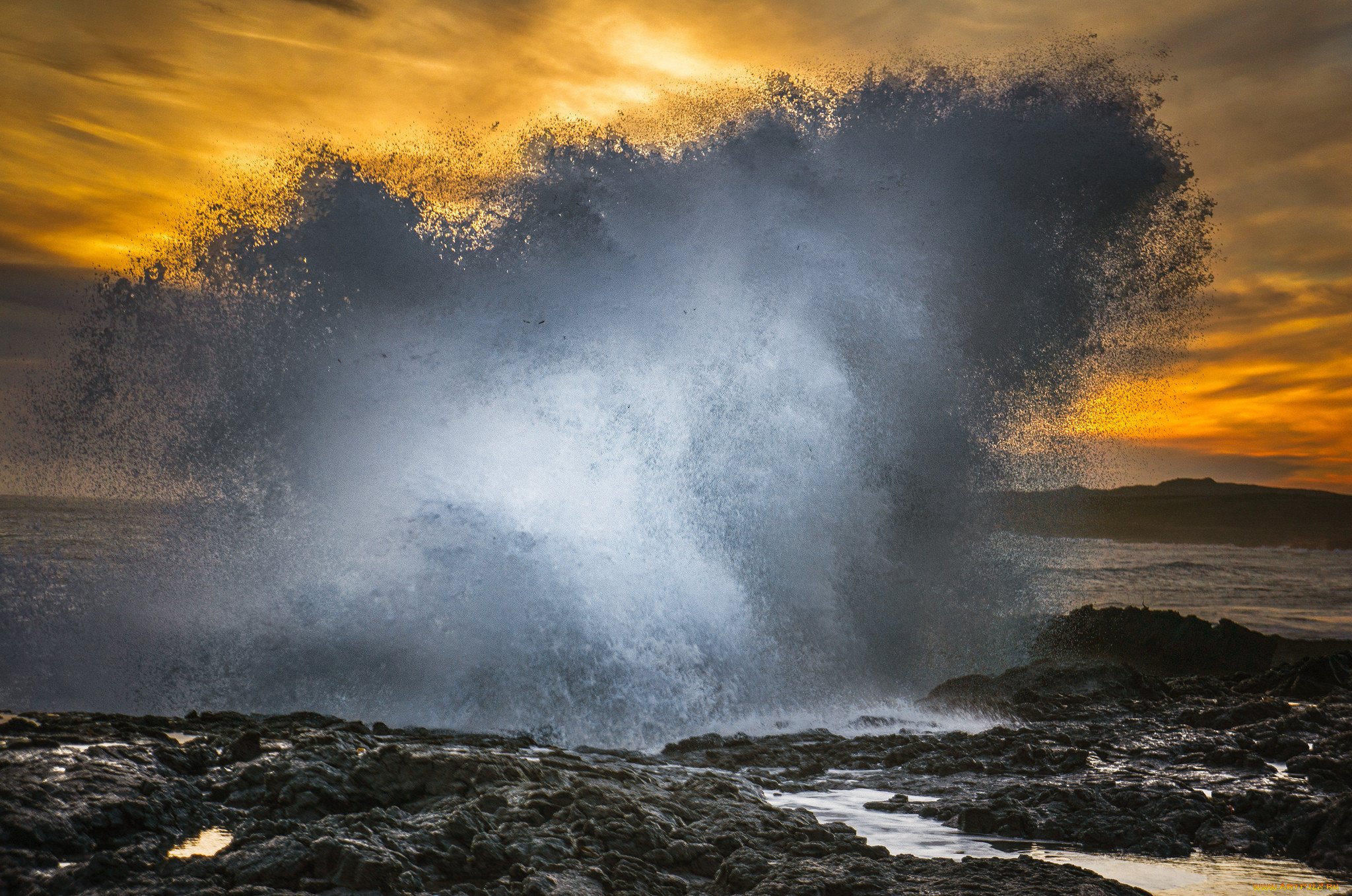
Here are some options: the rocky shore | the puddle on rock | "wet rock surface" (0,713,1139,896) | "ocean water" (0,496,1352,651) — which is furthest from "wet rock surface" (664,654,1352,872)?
the puddle on rock

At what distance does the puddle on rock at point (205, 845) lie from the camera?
4.17 meters

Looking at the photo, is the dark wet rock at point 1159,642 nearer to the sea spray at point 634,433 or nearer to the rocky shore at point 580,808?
the sea spray at point 634,433

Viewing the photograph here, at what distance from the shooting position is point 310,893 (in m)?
3.76

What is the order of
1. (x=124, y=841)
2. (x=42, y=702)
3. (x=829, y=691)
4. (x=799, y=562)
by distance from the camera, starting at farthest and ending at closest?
(x=799, y=562)
(x=829, y=691)
(x=42, y=702)
(x=124, y=841)

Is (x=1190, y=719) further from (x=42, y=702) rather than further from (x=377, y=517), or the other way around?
(x=42, y=702)

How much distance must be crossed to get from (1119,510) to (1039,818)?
6056 cm

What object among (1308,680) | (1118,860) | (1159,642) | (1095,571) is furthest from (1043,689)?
(1095,571)

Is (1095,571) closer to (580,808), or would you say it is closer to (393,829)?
(580,808)

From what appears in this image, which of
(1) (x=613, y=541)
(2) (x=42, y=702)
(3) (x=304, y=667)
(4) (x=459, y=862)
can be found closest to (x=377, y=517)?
(3) (x=304, y=667)

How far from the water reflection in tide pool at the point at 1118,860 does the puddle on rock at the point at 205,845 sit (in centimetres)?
334

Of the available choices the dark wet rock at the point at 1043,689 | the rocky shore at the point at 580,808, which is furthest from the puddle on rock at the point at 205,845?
the dark wet rock at the point at 1043,689

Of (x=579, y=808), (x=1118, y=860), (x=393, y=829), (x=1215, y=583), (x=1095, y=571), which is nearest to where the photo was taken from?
(x=393, y=829)

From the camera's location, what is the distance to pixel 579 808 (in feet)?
16.2

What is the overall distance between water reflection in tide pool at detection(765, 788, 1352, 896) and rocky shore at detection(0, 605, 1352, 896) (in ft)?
0.48
